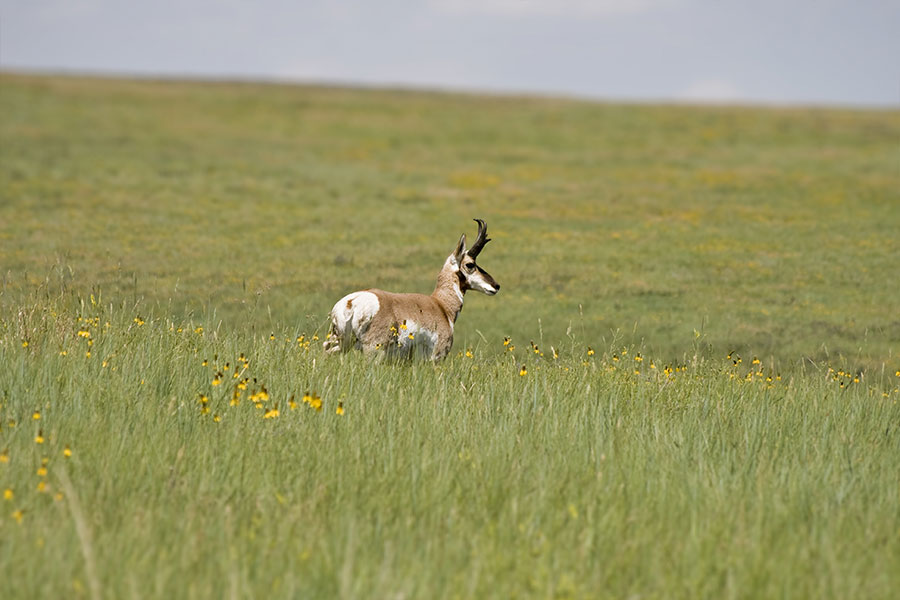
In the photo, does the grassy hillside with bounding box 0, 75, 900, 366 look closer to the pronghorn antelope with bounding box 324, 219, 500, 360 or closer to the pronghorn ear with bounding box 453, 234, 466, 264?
the pronghorn antelope with bounding box 324, 219, 500, 360

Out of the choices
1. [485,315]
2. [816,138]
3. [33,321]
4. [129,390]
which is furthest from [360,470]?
[816,138]

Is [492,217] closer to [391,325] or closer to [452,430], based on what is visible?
[391,325]

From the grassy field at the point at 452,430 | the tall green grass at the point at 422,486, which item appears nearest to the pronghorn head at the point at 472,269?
the grassy field at the point at 452,430

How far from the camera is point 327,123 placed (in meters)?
60.4

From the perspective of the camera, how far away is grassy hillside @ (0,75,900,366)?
18.7 meters

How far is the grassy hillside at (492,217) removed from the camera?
18.7 metres

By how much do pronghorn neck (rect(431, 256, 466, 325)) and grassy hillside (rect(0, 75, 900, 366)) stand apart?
2360 mm

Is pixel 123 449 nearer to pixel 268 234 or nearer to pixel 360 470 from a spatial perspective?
pixel 360 470

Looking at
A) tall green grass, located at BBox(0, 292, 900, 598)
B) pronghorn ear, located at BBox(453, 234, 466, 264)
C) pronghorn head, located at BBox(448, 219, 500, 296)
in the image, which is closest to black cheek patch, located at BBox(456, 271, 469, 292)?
pronghorn head, located at BBox(448, 219, 500, 296)

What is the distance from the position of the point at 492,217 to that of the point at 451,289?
17658 millimetres

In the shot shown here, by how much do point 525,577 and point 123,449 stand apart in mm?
3153

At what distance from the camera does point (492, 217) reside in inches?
1216

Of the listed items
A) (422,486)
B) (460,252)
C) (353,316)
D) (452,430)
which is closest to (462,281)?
(460,252)

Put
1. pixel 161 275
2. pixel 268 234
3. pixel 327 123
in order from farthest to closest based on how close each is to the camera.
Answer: pixel 327 123 < pixel 268 234 < pixel 161 275
